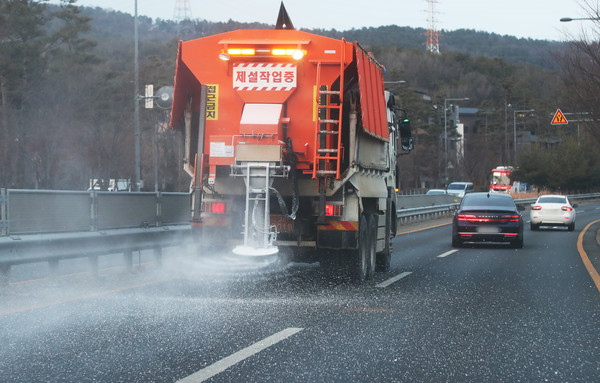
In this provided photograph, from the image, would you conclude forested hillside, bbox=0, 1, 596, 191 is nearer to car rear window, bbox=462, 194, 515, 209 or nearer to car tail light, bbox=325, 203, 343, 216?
car rear window, bbox=462, 194, 515, 209

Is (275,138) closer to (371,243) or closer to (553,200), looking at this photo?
(371,243)

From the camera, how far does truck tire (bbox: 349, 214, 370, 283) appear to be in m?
12.0

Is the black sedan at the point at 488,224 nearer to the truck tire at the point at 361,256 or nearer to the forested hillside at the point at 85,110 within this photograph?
the truck tire at the point at 361,256

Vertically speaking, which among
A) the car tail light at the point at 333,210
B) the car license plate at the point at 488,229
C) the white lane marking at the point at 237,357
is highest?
the car tail light at the point at 333,210

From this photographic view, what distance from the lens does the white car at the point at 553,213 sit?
31.9 metres

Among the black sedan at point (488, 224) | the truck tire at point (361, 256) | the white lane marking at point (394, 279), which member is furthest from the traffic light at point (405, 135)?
the black sedan at point (488, 224)

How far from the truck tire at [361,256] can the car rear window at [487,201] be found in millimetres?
10068

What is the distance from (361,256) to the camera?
1208 centimetres

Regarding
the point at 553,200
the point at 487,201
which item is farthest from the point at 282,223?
the point at 553,200

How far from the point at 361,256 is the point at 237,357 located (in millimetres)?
5646

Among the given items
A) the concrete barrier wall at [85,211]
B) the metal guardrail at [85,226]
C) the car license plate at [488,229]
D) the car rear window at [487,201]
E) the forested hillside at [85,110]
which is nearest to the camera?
the metal guardrail at [85,226]

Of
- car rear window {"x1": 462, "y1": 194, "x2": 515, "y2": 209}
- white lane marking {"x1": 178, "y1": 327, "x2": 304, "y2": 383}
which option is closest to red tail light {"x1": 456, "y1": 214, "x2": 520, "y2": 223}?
car rear window {"x1": 462, "y1": 194, "x2": 515, "y2": 209}

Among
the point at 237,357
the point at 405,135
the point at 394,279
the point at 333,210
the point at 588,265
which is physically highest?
the point at 405,135

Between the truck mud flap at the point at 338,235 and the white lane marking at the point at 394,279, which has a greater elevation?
the truck mud flap at the point at 338,235
